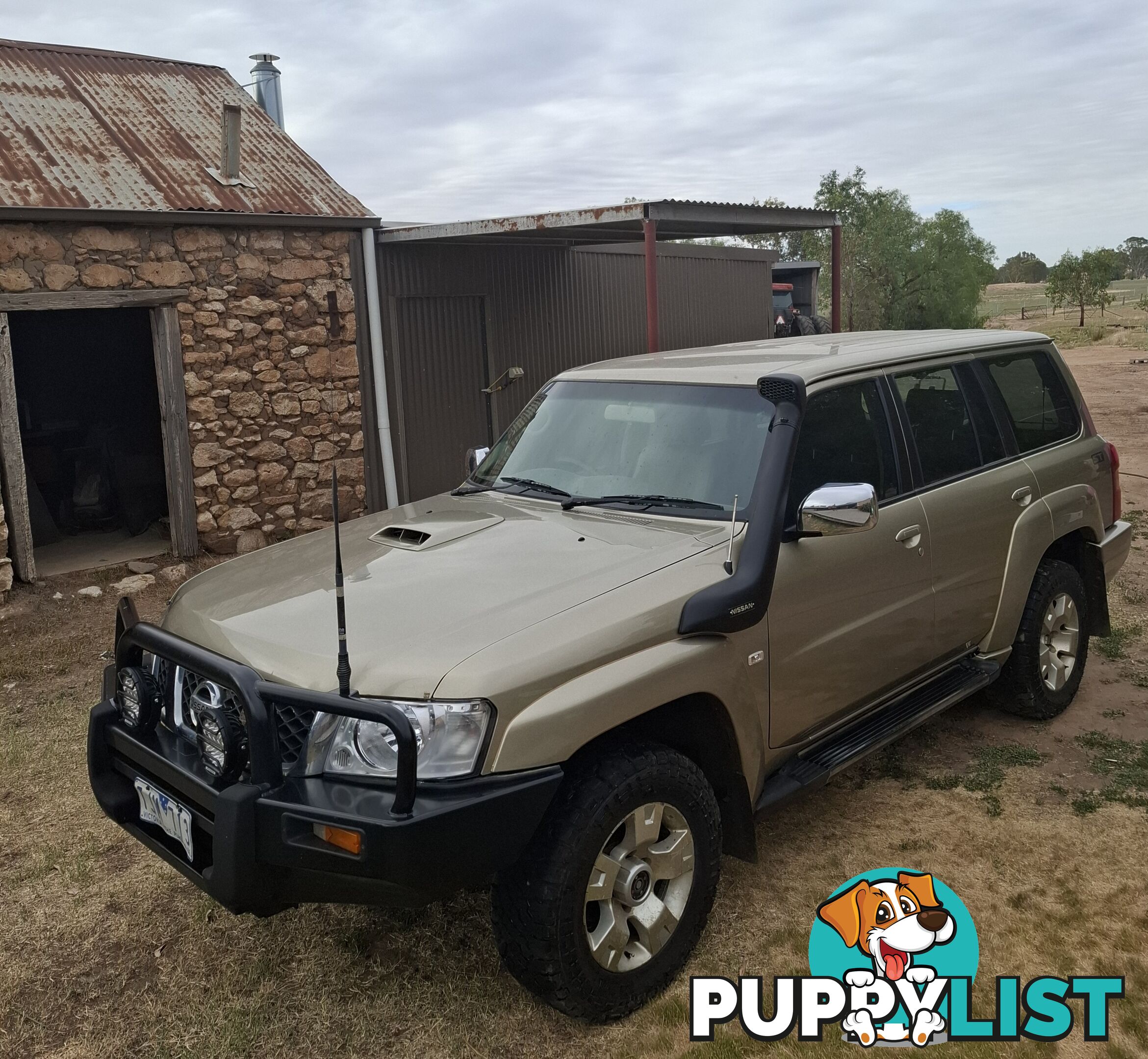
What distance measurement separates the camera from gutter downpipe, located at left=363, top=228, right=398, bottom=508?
407 inches

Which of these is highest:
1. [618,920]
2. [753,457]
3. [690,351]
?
[690,351]

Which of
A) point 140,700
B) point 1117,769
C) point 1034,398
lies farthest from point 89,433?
point 1117,769

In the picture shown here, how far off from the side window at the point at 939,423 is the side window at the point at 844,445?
0.71 ft

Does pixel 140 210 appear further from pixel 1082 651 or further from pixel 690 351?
pixel 1082 651

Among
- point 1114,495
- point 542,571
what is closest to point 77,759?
point 542,571

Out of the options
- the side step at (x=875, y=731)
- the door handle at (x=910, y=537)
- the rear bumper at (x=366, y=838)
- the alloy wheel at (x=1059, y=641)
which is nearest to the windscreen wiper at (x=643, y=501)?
the door handle at (x=910, y=537)

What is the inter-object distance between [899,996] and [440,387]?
29.1ft

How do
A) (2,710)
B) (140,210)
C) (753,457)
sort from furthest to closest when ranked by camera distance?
1. (140,210)
2. (2,710)
3. (753,457)

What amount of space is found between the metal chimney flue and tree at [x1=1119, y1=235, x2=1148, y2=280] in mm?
99795

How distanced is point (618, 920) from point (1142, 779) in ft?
9.13

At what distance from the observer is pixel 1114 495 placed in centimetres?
560

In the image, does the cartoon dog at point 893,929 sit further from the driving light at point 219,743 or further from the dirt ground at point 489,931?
the driving light at point 219,743

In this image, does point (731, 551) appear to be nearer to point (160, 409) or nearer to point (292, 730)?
point (292, 730)

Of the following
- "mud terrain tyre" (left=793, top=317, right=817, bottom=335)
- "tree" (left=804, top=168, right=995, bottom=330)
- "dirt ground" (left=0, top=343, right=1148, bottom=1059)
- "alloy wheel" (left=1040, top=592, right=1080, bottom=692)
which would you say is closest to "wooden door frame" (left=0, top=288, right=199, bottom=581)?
"dirt ground" (left=0, top=343, right=1148, bottom=1059)
